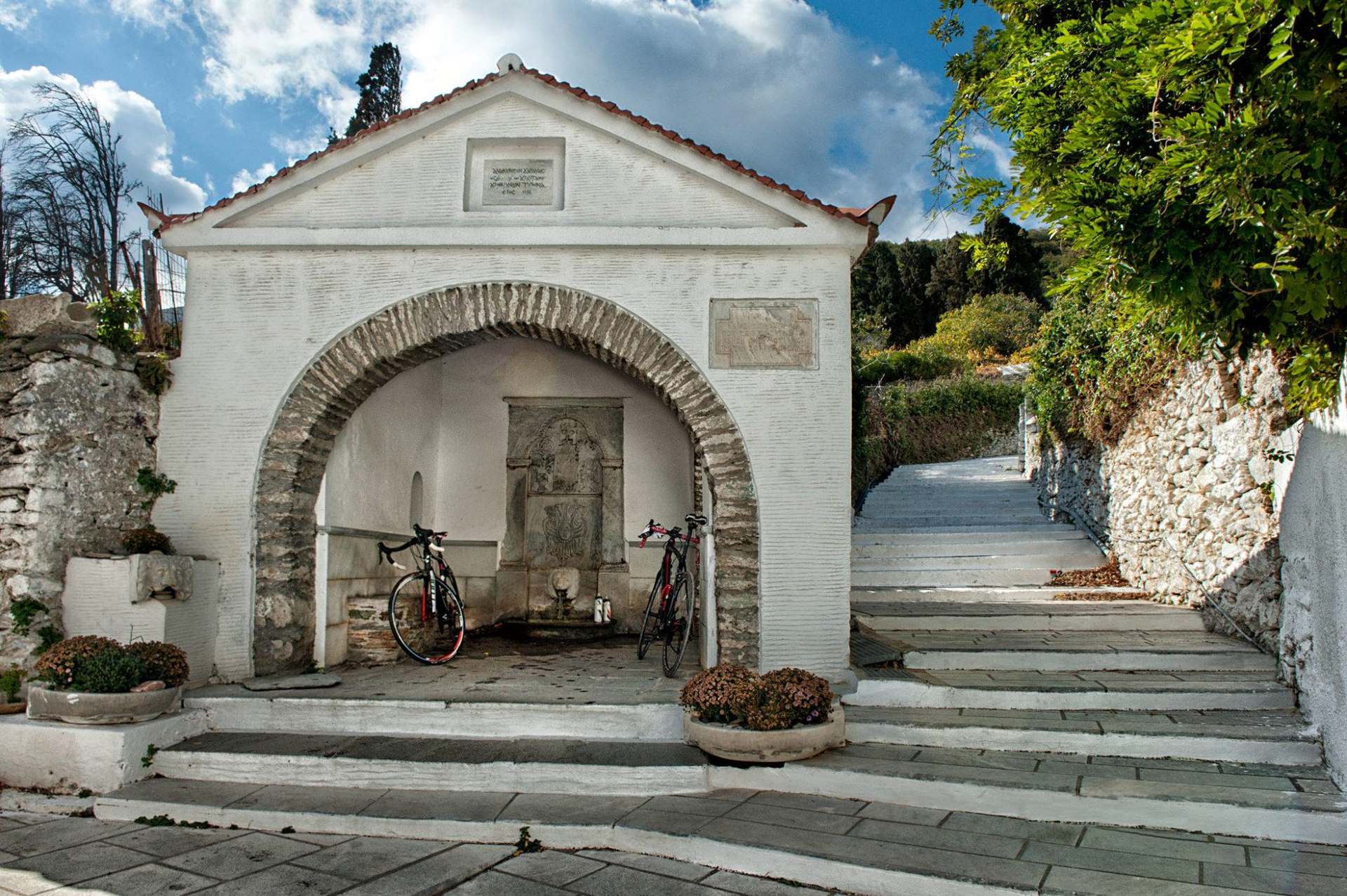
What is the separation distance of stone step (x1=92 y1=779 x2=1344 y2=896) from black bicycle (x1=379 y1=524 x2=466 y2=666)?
248cm

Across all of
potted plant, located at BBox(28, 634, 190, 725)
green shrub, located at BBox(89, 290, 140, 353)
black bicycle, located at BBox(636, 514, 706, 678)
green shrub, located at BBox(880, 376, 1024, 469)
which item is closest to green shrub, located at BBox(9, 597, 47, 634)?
potted plant, located at BBox(28, 634, 190, 725)

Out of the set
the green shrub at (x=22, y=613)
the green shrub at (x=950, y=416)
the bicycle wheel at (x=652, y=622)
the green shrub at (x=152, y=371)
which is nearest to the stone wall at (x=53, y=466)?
the green shrub at (x=22, y=613)

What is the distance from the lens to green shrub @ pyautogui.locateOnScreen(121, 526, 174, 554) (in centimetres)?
625

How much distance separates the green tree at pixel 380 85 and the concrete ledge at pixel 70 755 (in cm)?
1686

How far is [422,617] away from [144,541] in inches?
92.6

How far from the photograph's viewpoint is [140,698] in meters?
5.50

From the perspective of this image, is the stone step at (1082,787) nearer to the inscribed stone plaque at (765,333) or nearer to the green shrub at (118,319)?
the inscribed stone plaque at (765,333)

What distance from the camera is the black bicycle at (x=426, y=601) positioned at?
773 centimetres

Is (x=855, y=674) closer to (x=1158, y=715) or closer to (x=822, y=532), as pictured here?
(x=822, y=532)

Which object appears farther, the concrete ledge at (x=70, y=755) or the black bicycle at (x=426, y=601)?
the black bicycle at (x=426, y=601)

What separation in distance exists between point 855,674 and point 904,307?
107ft

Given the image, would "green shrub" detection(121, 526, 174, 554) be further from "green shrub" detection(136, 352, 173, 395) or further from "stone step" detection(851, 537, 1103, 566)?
"stone step" detection(851, 537, 1103, 566)

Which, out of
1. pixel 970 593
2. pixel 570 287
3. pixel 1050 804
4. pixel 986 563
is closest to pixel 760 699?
pixel 1050 804

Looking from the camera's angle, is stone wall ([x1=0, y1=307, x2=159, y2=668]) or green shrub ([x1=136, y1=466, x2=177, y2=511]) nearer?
stone wall ([x1=0, y1=307, x2=159, y2=668])
